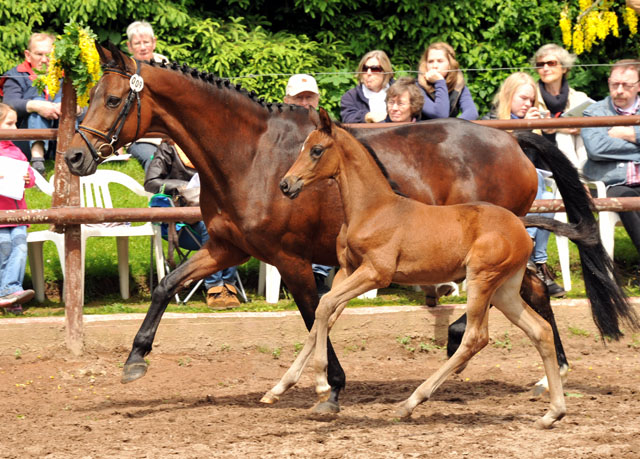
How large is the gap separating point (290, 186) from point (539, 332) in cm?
154

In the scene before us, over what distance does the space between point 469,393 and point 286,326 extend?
1.56 meters

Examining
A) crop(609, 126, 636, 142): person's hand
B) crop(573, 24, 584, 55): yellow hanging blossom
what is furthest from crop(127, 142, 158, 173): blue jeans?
crop(573, 24, 584, 55): yellow hanging blossom

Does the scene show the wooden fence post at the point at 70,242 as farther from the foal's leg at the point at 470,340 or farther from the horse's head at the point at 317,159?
the foal's leg at the point at 470,340

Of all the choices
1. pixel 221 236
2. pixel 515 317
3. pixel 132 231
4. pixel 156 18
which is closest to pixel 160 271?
pixel 132 231

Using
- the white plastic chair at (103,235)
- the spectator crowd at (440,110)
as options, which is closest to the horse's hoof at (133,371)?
the spectator crowd at (440,110)

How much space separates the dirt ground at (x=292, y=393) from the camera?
4.71 metres

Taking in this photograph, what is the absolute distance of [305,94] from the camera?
23.8 feet

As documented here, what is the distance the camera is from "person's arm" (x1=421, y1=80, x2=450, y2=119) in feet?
25.0

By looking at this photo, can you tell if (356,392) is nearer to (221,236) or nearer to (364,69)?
(221,236)

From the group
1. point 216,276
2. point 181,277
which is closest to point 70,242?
point 216,276

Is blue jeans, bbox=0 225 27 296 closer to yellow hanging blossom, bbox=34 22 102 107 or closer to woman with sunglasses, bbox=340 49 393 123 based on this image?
yellow hanging blossom, bbox=34 22 102 107

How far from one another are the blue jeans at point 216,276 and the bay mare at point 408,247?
2.30 meters

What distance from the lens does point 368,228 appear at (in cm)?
499

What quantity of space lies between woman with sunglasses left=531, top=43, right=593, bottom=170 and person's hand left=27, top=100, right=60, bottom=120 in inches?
163
